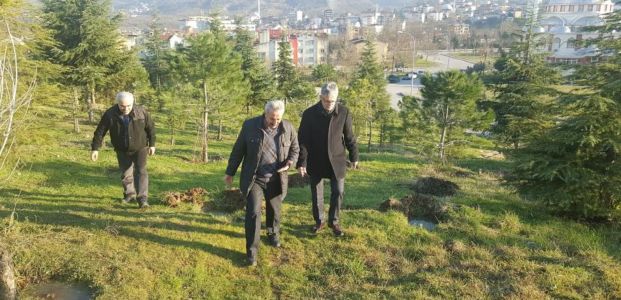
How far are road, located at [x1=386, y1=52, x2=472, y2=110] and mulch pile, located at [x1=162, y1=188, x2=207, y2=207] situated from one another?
100 ft

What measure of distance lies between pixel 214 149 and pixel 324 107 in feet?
45.8

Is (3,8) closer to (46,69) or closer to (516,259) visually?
(46,69)

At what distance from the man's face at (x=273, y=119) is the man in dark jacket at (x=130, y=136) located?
7.74 ft

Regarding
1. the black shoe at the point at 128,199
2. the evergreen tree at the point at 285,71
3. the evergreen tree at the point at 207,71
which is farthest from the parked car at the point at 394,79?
the black shoe at the point at 128,199

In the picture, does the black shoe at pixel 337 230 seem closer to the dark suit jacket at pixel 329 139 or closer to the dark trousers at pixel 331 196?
the dark trousers at pixel 331 196

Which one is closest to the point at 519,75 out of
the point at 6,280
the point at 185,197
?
the point at 185,197

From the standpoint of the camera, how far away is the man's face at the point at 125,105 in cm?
602

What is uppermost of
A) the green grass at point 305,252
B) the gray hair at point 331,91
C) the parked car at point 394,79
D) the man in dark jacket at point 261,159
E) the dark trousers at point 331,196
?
the parked car at point 394,79

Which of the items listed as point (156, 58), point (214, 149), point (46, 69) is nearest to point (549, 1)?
point (156, 58)

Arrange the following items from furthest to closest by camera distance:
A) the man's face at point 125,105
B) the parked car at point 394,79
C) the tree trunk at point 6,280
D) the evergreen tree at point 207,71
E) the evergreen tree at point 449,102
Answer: the parked car at point 394,79 → the evergreen tree at point 449,102 → the evergreen tree at point 207,71 → the man's face at point 125,105 → the tree trunk at point 6,280

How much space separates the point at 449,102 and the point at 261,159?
46.2ft

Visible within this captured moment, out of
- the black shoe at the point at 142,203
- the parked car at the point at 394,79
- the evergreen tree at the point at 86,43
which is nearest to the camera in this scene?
the black shoe at the point at 142,203

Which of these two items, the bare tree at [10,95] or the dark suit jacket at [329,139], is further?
the dark suit jacket at [329,139]

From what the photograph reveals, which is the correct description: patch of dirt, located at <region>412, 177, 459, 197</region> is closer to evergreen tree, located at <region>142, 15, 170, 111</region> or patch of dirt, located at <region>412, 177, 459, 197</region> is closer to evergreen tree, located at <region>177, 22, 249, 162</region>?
evergreen tree, located at <region>177, 22, 249, 162</region>
